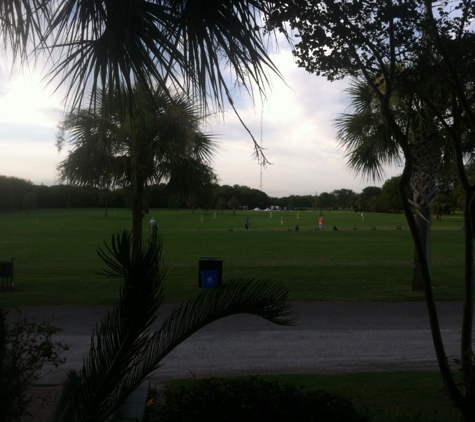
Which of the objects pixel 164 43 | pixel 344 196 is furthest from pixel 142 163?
pixel 344 196

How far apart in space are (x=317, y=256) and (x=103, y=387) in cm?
2568

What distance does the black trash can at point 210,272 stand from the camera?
15.4 metres

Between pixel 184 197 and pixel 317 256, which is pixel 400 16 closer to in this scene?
pixel 184 197

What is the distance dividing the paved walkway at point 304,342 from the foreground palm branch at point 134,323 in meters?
4.23

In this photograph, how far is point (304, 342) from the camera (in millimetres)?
9578

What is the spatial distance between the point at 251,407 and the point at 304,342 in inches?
245

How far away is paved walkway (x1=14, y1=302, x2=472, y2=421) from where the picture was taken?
805cm

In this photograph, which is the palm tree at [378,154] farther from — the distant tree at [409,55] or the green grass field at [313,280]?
the distant tree at [409,55]

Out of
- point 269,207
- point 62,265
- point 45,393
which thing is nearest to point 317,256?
point 62,265

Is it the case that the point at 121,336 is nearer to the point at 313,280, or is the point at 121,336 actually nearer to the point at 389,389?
the point at 389,389

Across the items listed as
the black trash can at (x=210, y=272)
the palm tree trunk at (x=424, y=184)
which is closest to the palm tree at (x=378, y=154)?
the palm tree trunk at (x=424, y=184)

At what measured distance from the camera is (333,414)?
3.46 meters

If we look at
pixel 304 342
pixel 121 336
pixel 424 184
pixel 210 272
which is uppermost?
pixel 424 184

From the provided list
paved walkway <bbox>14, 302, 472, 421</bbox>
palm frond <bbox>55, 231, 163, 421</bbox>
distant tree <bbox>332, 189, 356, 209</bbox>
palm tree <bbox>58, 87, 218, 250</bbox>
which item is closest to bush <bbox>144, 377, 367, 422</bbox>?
palm frond <bbox>55, 231, 163, 421</bbox>
